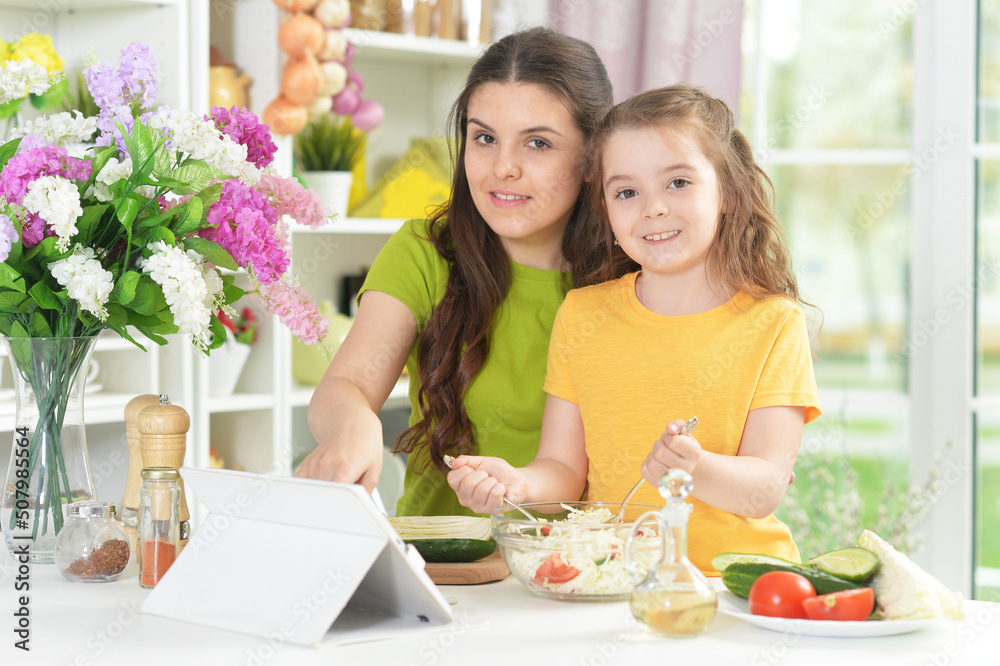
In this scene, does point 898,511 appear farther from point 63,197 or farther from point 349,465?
point 63,197

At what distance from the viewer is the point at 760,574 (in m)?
0.92

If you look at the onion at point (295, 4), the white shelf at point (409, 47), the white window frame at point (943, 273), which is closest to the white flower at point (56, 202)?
the onion at point (295, 4)

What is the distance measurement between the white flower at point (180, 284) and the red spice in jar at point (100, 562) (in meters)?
0.24

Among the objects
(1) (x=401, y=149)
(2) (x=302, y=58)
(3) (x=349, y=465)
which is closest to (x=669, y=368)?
(3) (x=349, y=465)

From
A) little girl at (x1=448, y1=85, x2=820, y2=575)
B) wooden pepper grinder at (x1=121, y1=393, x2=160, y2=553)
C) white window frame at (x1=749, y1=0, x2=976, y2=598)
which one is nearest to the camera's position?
wooden pepper grinder at (x1=121, y1=393, x2=160, y2=553)

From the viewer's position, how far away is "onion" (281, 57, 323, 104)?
2328 millimetres

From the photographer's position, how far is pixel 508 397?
1541 mm

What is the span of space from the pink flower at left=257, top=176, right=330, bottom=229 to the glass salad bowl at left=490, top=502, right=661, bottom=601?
0.48 meters

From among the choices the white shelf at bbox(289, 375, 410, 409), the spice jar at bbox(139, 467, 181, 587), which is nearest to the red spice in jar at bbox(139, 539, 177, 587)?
the spice jar at bbox(139, 467, 181, 587)

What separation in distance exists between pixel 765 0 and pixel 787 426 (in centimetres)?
174

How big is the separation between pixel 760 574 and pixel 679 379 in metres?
0.45

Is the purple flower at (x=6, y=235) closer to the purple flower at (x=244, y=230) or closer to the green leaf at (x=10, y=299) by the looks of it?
the green leaf at (x=10, y=299)

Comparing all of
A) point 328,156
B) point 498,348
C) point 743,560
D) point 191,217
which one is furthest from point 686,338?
point 328,156

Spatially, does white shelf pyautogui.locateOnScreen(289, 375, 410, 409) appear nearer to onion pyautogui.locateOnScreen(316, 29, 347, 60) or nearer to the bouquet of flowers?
onion pyautogui.locateOnScreen(316, 29, 347, 60)
